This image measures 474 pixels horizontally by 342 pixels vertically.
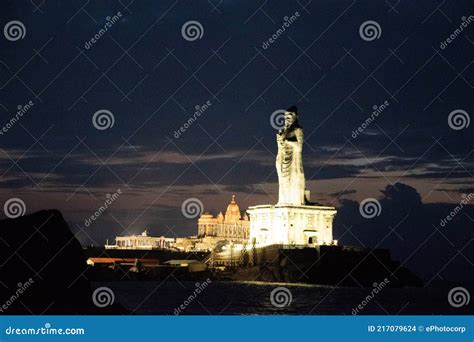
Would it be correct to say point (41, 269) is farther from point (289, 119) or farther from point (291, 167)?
point (289, 119)

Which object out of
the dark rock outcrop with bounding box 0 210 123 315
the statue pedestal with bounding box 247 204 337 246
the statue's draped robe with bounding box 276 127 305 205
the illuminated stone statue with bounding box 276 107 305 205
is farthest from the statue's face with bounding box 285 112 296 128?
the dark rock outcrop with bounding box 0 210 123 315

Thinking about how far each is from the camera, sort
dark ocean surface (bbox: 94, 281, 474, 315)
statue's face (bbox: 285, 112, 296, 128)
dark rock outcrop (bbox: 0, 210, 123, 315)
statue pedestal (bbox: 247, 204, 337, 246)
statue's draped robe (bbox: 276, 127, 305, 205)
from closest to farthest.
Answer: dark rock outcrop (bbox: 0, 210, 123, 315)
dark ocean surface (bbox: 94, 281, 474, 315)
statue's draped robe (bbox: 276, 127, 305, 205)
statue pedestal (bbox: 247, 204, 337, 246)
statue's face (bbox: 285, 112, 296, 128)

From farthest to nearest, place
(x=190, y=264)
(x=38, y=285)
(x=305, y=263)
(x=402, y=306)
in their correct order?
1. (x=190, y=264)
2. (x=305, y=263)
3. (x=402, y=306)
4. (x=38, y=285)

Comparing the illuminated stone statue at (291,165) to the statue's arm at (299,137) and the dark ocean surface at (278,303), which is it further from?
the dark ocean surface at (278,303)

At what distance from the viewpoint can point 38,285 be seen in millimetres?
38656

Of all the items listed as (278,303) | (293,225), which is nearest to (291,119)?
(293,225)

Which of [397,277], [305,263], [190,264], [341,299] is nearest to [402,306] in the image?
[341,299]

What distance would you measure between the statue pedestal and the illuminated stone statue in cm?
126

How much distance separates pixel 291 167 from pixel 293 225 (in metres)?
6.59

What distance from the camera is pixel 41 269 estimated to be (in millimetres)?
38844

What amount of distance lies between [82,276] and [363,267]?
68.9 meters

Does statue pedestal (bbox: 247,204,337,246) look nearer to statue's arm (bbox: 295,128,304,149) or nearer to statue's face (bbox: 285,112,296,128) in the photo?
statue's arm (bbox: 295,128,304,149)

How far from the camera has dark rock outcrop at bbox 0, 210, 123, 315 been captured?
38031 millimetres

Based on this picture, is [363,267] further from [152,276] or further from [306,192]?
[152,276]
